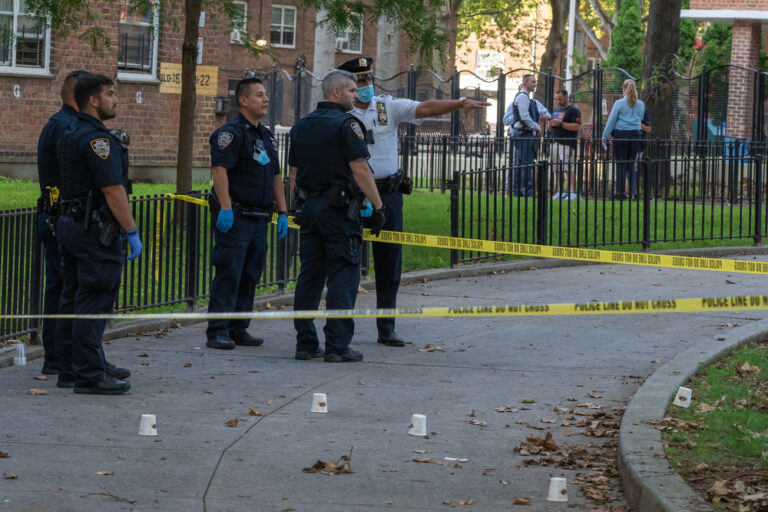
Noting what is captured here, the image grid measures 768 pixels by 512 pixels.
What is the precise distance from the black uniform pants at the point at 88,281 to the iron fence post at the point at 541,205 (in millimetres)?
7295

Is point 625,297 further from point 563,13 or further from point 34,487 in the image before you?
point 563,13

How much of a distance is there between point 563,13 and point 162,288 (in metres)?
35.0

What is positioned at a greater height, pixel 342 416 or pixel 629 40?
pixel 629 40

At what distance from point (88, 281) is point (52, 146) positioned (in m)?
0.93

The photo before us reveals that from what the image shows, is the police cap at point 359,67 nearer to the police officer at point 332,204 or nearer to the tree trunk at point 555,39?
the police officer at point 332,204

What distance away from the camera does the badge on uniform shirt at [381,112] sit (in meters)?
9.23

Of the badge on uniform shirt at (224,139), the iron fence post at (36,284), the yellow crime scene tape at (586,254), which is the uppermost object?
the badge on uniform shirt at (224,139)

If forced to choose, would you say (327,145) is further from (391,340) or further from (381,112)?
(391,340)

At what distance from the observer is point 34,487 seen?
5645 millimetres

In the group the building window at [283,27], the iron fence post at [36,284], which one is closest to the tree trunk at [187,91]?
the iron fence post at [36,284]

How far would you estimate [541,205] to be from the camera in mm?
14289

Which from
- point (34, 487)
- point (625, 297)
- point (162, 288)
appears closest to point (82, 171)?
point (34, 487)

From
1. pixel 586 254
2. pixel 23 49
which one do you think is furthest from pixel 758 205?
pixel 23 49

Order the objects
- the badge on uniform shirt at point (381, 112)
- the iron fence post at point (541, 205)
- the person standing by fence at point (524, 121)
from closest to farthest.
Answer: the badge on uniform shirt at point (381, 112)
the iron fence post at point (541, 205)
the person standing by fence at point (524, 121)
